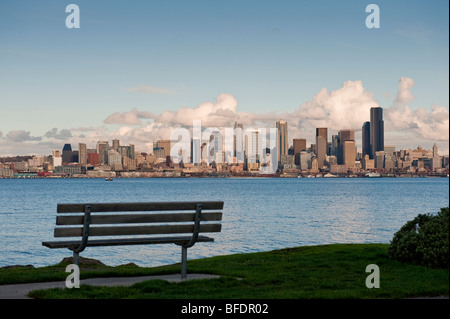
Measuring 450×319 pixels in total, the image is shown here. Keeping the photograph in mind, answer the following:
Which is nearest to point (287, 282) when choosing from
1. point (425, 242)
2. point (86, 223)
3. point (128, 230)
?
point (128, 230)

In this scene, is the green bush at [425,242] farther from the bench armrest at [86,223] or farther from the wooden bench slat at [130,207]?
the bench armrest at [86,223]

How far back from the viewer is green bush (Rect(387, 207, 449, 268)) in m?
11.6

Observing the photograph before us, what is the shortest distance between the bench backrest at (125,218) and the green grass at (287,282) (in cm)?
102

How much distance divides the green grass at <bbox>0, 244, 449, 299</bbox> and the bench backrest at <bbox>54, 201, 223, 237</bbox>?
3.35 feet

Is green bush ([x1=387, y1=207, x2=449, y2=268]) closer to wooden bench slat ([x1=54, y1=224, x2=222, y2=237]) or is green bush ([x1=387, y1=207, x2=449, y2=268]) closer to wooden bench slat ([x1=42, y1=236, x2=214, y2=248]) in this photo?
wooden bench slat ([x1=54, y1=224, x2=222, y2=237])

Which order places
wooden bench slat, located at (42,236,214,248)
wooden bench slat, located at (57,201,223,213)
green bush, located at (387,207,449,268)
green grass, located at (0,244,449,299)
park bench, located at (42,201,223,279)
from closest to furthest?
1. green grass, located at (0,244,449,299)
2. wooden bench slat, located at (57,201,223,213)
3. park bench, located at (42,201,223,279)
4. wooden bench slat, located at (42,236,214,248)
5. green bush, located at (387,207,449,268)

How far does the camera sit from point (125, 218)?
1052 cm

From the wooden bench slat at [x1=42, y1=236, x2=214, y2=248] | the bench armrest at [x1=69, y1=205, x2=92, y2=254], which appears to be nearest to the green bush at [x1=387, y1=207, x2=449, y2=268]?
the wooden bench slat at [x1=42, y1=236, x2=214, y2=248]

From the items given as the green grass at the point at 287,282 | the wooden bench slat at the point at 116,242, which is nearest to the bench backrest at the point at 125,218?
the wooden bench slat at the point at 116,242
